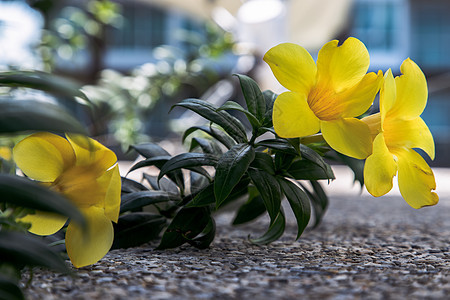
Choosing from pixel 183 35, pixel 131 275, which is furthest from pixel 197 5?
pixel 131 275

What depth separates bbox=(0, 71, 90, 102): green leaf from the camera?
42 cm

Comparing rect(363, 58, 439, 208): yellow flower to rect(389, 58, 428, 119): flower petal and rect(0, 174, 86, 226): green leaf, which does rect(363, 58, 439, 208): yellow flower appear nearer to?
rect(389, 58, 428, 119): flower petal

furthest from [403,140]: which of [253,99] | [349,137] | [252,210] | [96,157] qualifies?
[96,157]

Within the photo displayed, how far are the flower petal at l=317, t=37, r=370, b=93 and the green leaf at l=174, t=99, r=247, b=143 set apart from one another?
0.47 feet

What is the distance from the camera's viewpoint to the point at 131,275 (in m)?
0.57

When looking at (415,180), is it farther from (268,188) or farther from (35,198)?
(35,198)

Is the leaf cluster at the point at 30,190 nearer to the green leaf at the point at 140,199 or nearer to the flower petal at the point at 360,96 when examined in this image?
the green leaf at the point at 140,199

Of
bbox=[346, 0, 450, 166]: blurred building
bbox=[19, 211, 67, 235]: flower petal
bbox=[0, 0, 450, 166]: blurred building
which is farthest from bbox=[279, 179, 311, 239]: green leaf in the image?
bbox=[346, 0, 450, 166]: blurred building

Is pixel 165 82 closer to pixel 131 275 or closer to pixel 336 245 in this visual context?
pixel 336 245

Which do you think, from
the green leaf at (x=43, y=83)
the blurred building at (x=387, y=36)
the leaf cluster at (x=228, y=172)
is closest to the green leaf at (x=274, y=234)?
the leaf cluster at (x=228, y=172)

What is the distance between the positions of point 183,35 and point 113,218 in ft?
6.88

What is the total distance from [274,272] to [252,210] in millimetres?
301

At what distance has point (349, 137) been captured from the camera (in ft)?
1.94

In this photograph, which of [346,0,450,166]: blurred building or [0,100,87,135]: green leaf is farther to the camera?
[346,0,450,166]: blurred building
